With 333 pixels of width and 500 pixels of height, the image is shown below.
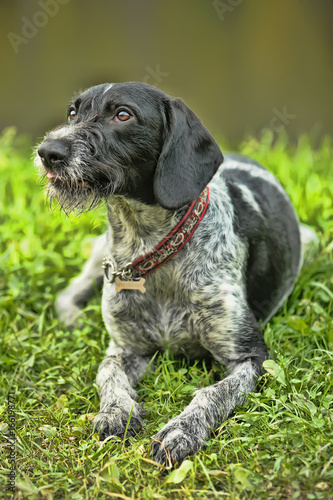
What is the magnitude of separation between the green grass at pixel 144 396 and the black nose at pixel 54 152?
55 centimetres

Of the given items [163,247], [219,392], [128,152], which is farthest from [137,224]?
[219,392]

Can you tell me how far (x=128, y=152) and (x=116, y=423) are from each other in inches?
58.3

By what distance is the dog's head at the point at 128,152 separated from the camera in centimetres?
317

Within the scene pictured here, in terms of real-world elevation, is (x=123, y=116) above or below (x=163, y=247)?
above

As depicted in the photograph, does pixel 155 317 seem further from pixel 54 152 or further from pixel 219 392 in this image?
A: pixel 54 152

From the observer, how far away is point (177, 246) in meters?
3.46

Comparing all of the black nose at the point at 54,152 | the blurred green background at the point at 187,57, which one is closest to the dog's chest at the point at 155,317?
the black nose at the point at 54,152

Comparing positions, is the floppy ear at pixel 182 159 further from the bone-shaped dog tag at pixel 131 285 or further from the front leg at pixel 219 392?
the front leg at pixel 219 392

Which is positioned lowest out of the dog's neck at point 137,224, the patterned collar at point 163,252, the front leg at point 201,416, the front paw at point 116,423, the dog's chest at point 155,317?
the front leg at point 201,416

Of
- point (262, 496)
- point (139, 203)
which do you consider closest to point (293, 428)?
point (262, 496)

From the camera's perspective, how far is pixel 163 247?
3.45m

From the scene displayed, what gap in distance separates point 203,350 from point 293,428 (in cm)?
95

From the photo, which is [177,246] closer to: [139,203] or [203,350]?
[139,203]

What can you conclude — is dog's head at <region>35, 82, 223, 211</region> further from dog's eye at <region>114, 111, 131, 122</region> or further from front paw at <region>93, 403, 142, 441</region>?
front paw at <region>93, 403, 142, 441</region>
